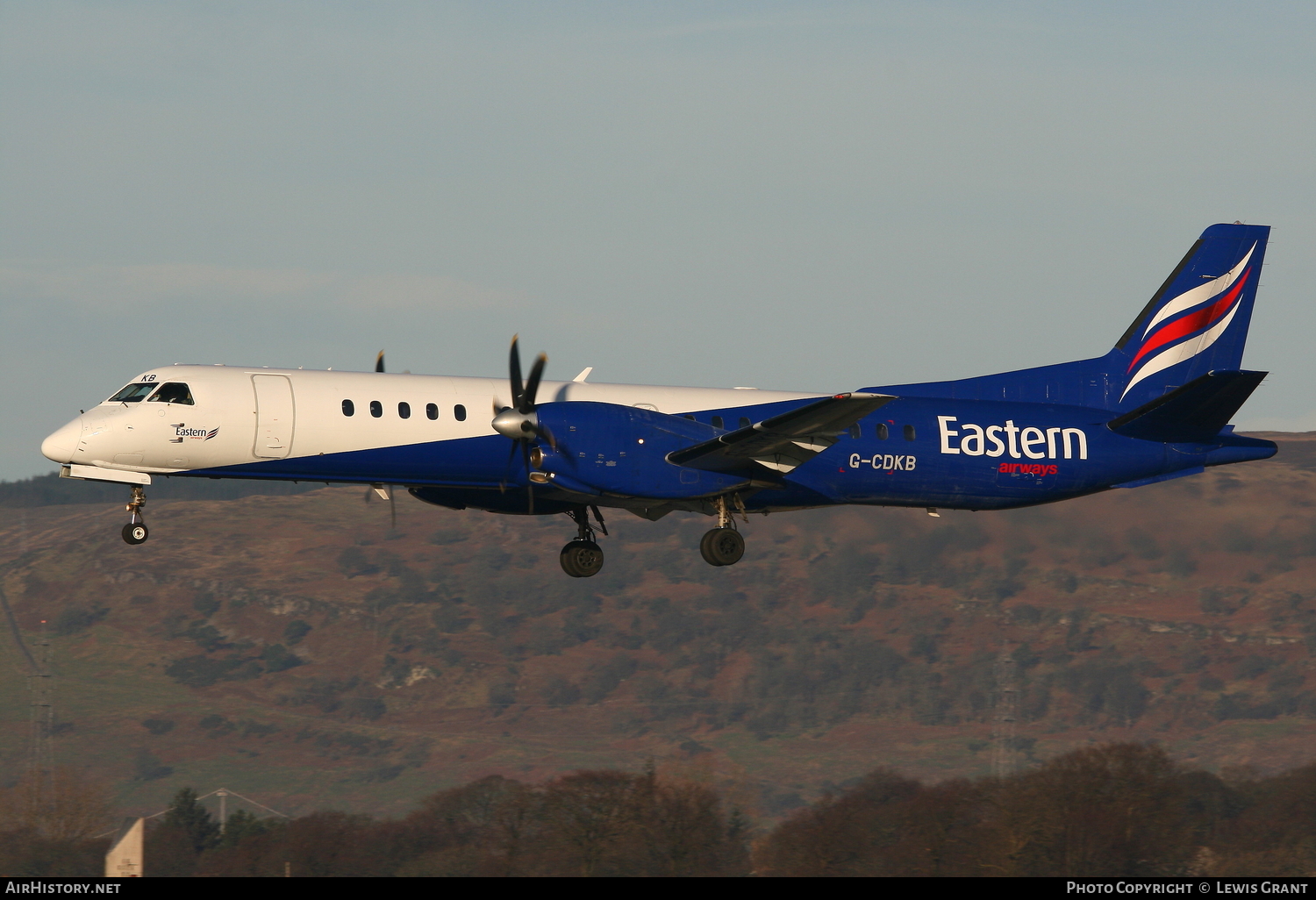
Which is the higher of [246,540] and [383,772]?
[246,540]

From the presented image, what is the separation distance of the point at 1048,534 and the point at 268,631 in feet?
298

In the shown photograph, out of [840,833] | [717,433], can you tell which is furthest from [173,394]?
[840,833]

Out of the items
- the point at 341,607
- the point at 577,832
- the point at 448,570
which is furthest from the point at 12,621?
the point at 577,832

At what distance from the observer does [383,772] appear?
123 meters

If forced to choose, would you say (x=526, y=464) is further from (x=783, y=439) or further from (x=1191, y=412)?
(x=1191, y=412)

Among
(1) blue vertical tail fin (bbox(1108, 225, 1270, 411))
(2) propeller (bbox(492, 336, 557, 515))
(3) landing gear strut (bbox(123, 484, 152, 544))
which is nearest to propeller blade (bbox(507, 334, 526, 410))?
(2) propeller (bbox(492, 336, 557, 515))

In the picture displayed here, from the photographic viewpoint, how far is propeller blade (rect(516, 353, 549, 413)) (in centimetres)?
2775

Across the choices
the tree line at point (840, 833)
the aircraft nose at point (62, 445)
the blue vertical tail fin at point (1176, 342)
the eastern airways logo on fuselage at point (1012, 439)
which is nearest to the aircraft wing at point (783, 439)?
the eastern airways logo on fuselage at point (1012, 439)

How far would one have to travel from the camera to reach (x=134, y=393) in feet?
91.6

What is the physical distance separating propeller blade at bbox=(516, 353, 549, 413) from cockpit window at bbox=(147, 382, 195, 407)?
19.1 feet

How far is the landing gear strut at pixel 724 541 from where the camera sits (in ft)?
100

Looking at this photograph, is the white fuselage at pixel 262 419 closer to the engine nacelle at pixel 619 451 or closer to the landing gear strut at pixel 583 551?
the engine nacelle at pixel 619 451

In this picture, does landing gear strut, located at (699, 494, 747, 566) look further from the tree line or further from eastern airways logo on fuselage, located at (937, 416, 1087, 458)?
the tree line

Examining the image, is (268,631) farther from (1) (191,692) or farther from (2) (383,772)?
(2) (383,772)
